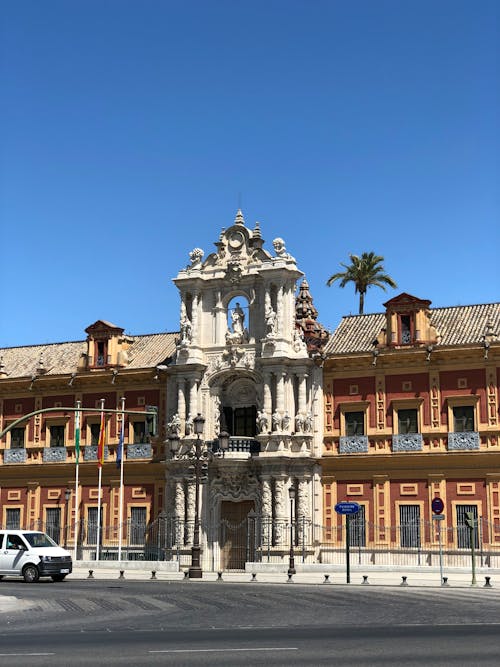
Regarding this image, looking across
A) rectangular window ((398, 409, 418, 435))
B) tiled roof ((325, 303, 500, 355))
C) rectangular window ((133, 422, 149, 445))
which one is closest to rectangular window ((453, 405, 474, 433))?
rectangular window ((398, 409, 418, 435))

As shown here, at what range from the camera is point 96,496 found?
50531 millimetres

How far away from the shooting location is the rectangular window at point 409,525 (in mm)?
42812

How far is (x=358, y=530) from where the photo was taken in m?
44.1

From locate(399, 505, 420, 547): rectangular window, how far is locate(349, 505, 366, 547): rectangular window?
176cm

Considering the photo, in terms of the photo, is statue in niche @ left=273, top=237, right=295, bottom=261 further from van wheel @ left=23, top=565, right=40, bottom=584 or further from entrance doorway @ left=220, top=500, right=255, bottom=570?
van wheel @ left=23, top=565, right=40, bottom=584

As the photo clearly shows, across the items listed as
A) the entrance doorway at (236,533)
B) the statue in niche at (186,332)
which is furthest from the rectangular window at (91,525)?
the statue in niche at (186,332)

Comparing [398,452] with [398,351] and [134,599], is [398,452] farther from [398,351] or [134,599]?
[134,599]

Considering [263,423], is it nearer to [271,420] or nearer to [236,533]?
[271,420]

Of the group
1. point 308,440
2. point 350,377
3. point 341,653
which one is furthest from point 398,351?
point 341,653

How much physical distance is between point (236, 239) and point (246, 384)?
738cm

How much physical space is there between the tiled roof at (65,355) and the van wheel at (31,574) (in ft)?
61.2

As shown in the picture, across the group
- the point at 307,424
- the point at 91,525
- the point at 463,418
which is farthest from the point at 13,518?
the point at 463,418

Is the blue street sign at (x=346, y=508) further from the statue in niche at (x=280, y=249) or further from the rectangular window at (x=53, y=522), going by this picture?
the rectangular window at (x=53, y=522)

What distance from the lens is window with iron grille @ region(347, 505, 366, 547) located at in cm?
4391
